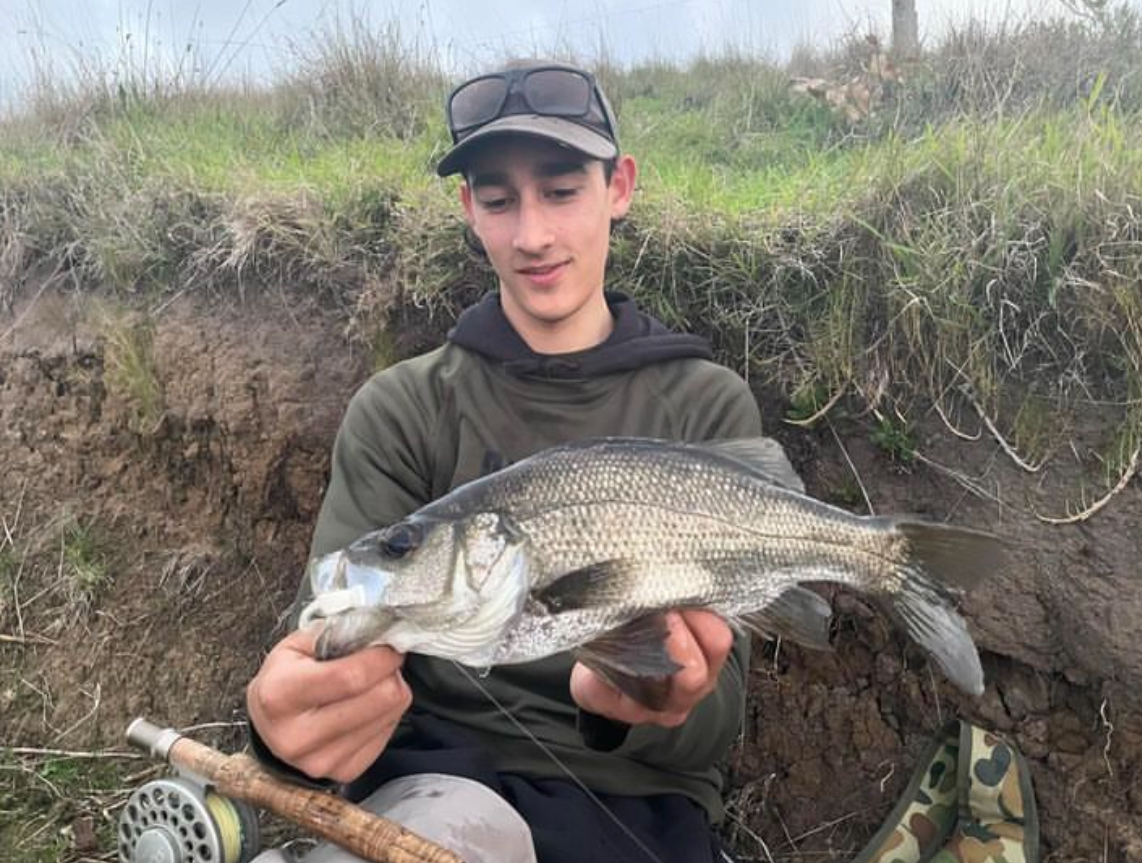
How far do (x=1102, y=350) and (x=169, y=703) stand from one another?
3029 millimetres

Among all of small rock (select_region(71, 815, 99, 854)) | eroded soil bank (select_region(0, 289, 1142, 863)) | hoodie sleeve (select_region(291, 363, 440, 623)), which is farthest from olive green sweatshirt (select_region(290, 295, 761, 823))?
small rock (select_region(71, 815, 99, 854))

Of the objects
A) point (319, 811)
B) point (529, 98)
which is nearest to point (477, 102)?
point (529, 98)

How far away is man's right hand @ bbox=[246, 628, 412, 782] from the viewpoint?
1619 mm

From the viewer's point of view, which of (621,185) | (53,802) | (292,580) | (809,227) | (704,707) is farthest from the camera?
(292,580)

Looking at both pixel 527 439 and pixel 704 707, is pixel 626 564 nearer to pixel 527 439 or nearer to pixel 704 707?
pixel 704 707

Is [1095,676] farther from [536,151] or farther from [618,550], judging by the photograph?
[536,151]

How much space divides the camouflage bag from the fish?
1.11 metres

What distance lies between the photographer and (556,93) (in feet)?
7.99

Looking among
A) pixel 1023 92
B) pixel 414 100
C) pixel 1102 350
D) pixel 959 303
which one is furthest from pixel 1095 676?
pixel 414 100

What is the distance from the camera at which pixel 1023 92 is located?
491cm

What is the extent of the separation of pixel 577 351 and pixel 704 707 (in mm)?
870

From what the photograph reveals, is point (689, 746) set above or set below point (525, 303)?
below

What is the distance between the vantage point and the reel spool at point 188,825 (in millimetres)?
2002

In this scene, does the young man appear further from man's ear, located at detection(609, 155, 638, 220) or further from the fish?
the fish
